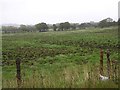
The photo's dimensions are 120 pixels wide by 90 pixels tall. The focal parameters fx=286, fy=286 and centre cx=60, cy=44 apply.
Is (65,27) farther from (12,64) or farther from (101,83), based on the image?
(101,83)

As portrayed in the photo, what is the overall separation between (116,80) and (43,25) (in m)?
135

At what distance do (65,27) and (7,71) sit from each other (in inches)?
4781

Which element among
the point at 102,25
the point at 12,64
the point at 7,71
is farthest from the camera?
the point at 102,25

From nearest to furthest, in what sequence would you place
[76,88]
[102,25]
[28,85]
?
1. [76,88]
2. [28,85]
3. [102,25]

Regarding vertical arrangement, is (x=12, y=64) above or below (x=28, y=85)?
below

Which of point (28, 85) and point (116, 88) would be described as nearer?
point (116, 88)

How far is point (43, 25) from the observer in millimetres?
143250

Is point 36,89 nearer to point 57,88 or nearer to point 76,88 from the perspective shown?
point 57,88

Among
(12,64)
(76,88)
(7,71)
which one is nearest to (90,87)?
(76,88)

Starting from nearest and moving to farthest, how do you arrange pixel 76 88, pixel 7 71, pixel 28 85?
pixel 76 88
pixel 28 85
pixel 7 71

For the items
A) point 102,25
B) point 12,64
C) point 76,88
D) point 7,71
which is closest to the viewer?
point 76,88

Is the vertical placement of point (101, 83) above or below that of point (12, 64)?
above

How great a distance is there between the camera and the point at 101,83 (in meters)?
8.79

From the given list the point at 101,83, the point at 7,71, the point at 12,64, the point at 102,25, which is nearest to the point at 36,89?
the point at 101,83
